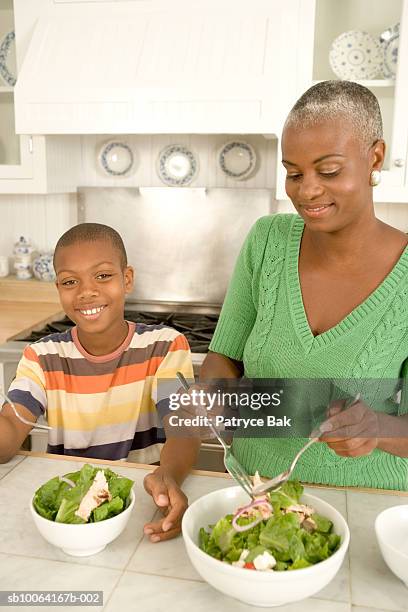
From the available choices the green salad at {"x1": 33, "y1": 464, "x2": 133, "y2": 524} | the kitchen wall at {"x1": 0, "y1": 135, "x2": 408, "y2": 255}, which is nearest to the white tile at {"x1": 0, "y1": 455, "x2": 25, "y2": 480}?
the green salad at {"x1": 33, "y1": 464, "x2": 133, "y2": 524}

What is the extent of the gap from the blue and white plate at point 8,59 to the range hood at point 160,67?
0.27m

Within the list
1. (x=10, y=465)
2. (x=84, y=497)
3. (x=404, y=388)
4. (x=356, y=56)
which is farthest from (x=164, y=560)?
(x=356, y=56)

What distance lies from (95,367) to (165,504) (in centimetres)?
49

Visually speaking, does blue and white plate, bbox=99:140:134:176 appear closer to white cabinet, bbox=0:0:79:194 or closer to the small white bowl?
white cabinet, bbox=0:0:79:194

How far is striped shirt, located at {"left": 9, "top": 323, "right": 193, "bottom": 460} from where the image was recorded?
1.31m

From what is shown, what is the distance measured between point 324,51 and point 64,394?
1.61m

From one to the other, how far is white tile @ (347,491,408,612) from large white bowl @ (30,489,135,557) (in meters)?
0.32

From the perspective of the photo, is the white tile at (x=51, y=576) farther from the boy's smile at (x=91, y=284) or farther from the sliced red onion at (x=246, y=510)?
the boy's smile at (x=91, y=284)

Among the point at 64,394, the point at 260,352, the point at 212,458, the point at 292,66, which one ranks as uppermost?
the point at 292,66

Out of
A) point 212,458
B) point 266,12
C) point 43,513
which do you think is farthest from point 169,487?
point 266,12

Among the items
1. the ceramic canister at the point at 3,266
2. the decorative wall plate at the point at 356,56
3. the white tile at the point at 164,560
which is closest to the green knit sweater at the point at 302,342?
the white tile at the point at 164,560

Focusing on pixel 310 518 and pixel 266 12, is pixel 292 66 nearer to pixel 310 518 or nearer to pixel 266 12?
pixel 266 12

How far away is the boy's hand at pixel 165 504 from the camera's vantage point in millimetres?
889

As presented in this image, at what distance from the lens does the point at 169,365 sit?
1352 mm
